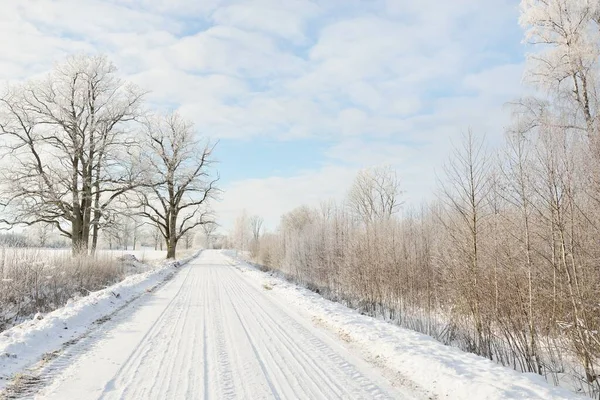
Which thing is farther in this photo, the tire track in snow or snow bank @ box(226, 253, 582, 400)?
the tire track in snow

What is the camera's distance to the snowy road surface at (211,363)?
445cm

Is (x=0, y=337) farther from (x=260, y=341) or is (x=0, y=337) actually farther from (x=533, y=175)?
(x=533, y=175)

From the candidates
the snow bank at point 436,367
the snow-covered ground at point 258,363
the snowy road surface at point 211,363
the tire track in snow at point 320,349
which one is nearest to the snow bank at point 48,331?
the snow-covered ground at point 258,363

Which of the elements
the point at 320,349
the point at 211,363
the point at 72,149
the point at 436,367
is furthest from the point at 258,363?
the point at 72,149

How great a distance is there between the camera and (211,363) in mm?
5480

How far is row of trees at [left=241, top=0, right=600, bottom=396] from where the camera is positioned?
580cm

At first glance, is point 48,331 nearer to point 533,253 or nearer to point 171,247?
point 533,253

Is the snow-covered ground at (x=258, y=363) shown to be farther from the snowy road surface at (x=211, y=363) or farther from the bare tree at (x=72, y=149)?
the bare tree at (x=72, y=149)

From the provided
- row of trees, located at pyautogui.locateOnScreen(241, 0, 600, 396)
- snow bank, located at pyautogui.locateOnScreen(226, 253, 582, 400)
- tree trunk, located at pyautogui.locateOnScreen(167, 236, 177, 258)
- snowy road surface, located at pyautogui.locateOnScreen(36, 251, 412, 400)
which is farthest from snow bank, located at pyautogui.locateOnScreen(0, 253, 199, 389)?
tree trunk, located at pyautogui.locateOnScreen(167, 236, 177, 258)

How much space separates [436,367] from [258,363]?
2542 millimetres

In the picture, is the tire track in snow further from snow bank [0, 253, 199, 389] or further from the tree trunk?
the tree trunk

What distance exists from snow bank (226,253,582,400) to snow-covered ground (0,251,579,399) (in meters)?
0.01

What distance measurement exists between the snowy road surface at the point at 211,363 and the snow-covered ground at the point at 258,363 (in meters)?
0.01

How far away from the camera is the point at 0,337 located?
Result: 6109mm
